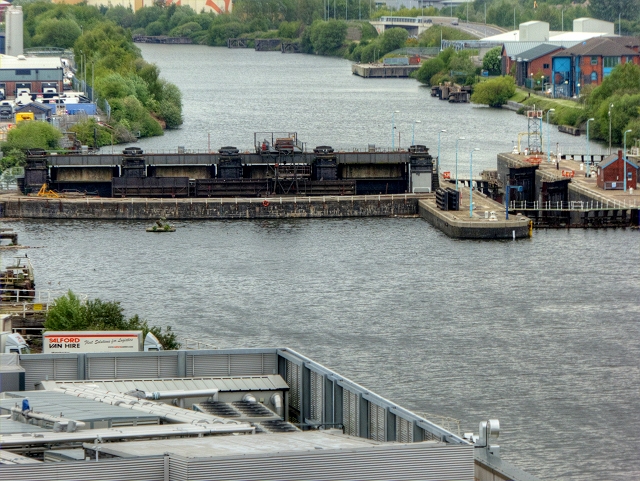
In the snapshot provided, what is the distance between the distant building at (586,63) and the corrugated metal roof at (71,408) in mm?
88294

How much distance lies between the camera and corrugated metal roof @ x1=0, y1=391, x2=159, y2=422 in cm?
1700

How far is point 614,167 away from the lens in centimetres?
5884

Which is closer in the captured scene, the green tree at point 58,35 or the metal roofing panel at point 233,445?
the metal roofing panel at point 233,445

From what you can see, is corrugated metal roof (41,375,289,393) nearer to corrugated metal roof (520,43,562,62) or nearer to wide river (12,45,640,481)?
wide river (12,45,640,481)

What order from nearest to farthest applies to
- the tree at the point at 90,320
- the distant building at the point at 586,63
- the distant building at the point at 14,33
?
1. the tree at the point at 90,320
2. the distant building at the point at 586,63
3. the distant building at the point at 14,33

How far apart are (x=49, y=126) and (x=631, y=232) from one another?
29784 millimetres

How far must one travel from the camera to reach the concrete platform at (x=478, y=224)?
5047cm

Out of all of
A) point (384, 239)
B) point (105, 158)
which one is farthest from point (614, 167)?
point (105, 158)

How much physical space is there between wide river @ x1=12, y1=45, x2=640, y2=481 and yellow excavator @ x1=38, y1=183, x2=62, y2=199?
2.62 meters

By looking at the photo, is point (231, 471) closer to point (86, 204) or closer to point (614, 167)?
point (86, 204)

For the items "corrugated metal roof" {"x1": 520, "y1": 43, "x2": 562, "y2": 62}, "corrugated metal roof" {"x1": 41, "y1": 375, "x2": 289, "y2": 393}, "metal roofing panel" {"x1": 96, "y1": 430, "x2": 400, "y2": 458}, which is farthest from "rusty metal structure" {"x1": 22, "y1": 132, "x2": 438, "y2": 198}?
"corrugated metal roof" {"x1": 520, "y1": 43, "x2": 562, "y2": 62}

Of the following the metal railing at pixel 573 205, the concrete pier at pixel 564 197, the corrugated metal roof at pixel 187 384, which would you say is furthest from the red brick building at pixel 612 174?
the corrugated metal roof at pixel 187 384

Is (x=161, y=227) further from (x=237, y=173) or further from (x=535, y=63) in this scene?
(x=535, y=63)

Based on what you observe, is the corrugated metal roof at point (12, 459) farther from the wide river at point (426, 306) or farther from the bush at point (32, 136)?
the bush at point (32, 136)
